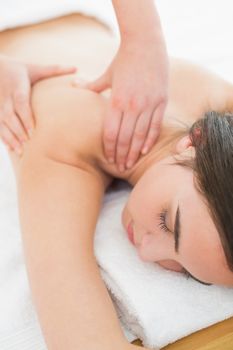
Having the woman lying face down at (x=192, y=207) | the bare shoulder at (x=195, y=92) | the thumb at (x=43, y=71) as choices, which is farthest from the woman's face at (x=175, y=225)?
the thumb at (x=43, y=71)

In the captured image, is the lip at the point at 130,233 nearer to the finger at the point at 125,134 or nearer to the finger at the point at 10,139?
the finger at the point at 125,134

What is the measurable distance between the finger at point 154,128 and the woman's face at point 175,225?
3.3 inches

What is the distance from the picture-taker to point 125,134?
124 centimetres

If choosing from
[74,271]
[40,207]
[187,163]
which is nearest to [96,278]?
[74,271]

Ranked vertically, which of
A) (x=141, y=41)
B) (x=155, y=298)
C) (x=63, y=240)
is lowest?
(x=155, y=298)

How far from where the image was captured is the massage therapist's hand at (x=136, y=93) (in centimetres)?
123

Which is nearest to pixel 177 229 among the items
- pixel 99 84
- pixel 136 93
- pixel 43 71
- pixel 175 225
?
pixel 175 225

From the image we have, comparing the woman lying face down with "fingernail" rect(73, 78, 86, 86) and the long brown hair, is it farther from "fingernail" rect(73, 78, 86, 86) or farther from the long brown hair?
"fingernail" rect(73, 78, 86, 86)

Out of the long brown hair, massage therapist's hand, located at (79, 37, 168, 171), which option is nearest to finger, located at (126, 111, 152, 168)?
massage therapist's hand, located at (79, 37, 168, 171)

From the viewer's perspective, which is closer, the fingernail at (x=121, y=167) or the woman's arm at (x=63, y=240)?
the woman's arm at (x=63, y=240)

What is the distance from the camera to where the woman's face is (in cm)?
103

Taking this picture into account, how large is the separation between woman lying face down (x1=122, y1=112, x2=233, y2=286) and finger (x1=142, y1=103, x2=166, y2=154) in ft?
0.24

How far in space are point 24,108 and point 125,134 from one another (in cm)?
26

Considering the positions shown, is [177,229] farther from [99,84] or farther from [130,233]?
[99,84]
